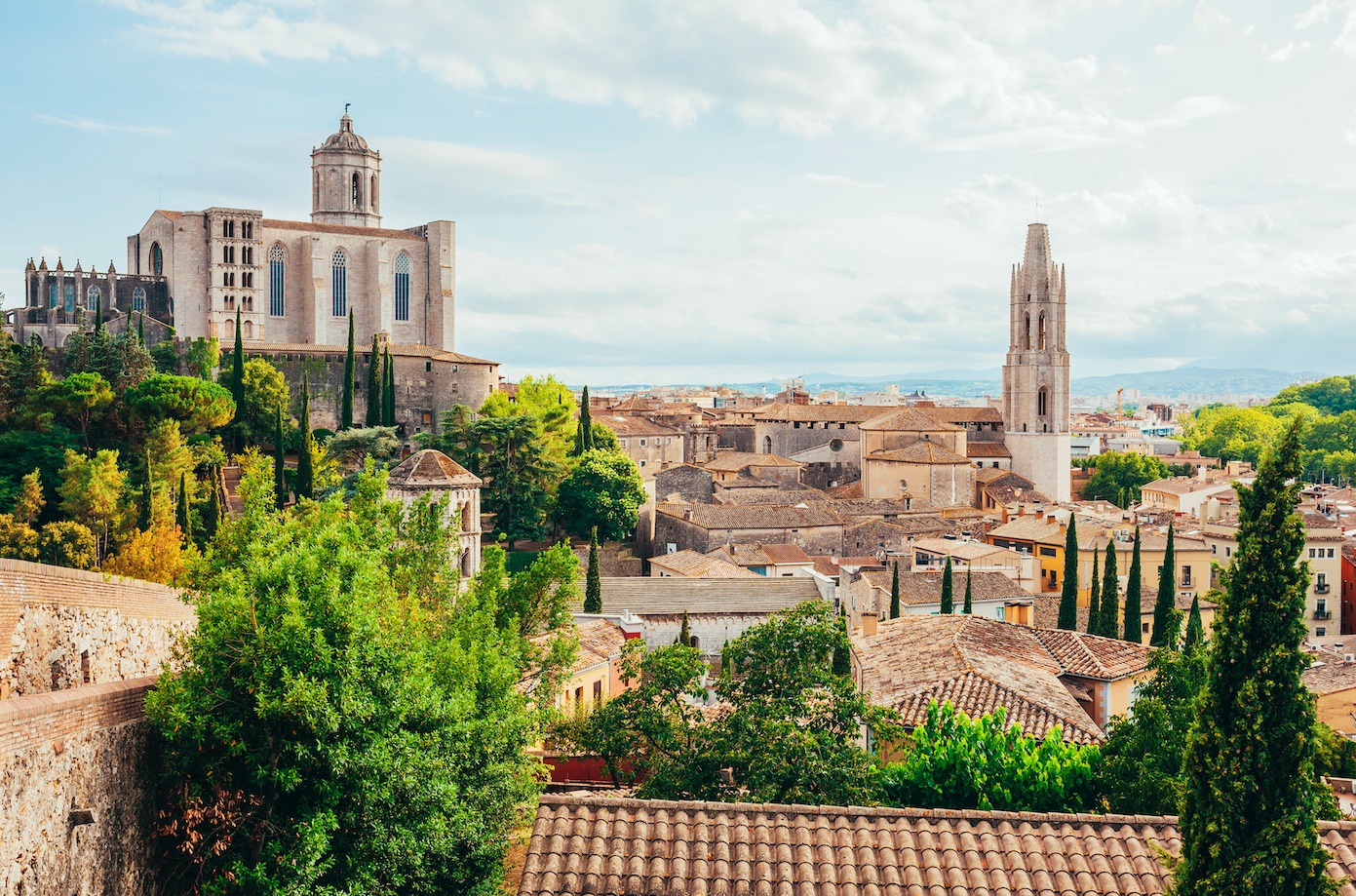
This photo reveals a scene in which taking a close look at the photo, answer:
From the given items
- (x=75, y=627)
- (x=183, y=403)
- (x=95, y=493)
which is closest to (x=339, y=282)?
(x=183, y=403)

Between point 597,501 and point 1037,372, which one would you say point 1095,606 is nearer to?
point 597,501

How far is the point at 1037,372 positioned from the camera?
261 feet

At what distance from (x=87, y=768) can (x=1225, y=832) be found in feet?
26.3

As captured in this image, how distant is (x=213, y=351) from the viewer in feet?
171

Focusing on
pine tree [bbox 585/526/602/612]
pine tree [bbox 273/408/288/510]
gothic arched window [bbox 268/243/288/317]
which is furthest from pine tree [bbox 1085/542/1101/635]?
gothic arched window [bbox 268/243/288/317]

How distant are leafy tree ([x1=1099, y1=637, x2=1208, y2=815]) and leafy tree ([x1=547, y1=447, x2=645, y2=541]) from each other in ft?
117

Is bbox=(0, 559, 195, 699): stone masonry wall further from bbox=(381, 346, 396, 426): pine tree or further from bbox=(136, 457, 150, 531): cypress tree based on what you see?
bbox=(381, 346, 396, 426): pine tree

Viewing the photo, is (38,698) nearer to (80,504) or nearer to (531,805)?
(531,805)

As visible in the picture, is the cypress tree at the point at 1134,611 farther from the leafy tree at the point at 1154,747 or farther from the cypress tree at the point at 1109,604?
the leafy tree at the point at 1154,747

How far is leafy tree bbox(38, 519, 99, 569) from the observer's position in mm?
29250

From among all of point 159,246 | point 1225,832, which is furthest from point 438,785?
point 159,246

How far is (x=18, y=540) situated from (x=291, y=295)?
37315 millimetres

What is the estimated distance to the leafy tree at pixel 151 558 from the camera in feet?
85.6

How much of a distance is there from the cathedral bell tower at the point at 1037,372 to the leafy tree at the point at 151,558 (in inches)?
2300
